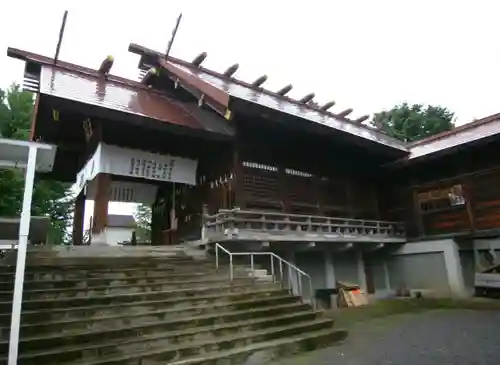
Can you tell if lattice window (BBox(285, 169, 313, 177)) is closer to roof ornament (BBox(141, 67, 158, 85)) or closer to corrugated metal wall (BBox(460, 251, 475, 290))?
corrugated metal wall (BBox(460, 251, 475, 290))

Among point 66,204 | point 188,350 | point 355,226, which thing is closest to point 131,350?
point 188,350

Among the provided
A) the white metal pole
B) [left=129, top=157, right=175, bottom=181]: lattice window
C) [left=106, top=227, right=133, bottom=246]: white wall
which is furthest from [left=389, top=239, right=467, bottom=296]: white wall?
[left=106, top=227, right=133, bottom=246]: white wall

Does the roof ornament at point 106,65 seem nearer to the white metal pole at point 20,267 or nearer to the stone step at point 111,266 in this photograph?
the stone step at point 111,266

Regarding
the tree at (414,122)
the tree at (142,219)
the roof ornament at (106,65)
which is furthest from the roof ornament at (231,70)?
the tree at (142,219)

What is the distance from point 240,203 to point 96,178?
4241 millimetres

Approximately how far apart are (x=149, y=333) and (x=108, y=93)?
8576mm

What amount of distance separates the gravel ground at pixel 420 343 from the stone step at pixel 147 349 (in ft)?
2.75

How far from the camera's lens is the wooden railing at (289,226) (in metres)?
9.78

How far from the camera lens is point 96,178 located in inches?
430

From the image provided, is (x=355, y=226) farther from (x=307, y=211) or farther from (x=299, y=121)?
(x=299, y=121)

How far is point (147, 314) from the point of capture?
19.7ft

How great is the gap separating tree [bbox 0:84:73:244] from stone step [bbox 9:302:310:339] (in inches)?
419

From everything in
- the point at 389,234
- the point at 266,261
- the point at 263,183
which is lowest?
the point at 266,261

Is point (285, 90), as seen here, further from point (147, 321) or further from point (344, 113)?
point (147, 321)
